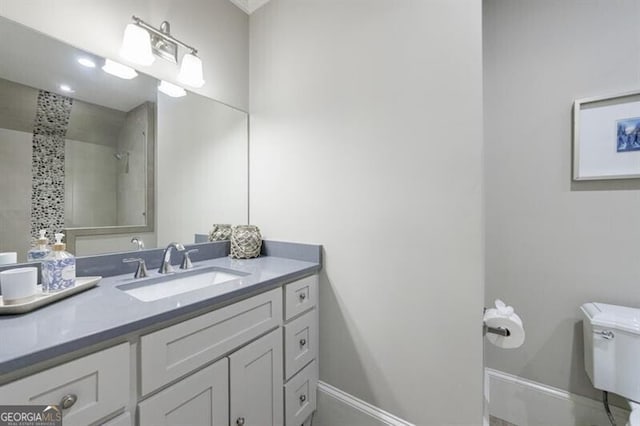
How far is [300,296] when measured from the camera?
1.26 meters

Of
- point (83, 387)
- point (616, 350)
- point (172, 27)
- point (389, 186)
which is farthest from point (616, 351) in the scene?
point (172, 27)

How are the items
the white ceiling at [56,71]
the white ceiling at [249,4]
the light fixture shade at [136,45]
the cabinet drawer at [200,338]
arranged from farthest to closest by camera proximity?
the white ceiling at [249,4], the light fixture shade at [136,45], the white ceiling at [56,71], the cabinet drawer at [200,338]

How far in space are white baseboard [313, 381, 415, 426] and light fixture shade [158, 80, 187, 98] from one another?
178 cm

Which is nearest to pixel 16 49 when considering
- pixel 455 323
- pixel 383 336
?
pixel 383 336

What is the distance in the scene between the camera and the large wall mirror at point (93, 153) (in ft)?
3.02

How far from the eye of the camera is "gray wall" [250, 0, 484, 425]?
1044mm

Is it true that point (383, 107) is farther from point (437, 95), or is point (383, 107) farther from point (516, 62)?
point (516, 62)

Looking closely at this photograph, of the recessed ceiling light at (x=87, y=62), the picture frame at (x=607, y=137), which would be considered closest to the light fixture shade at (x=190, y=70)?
the recessed ceiling light at (x=87, y=62)

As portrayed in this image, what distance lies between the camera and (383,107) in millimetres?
1227

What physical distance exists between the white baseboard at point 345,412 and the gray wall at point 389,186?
0.04 metres

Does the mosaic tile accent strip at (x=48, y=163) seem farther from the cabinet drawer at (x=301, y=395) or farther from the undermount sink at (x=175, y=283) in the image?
the cabinet drawer at (x=301, y=395)

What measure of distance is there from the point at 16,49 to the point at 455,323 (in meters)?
1.99

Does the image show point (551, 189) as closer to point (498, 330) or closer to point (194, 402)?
point (498, 330)

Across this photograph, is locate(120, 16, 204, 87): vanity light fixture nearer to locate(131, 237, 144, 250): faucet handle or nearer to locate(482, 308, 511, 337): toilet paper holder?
locate(131, 237, 144, 250): faucet handle
